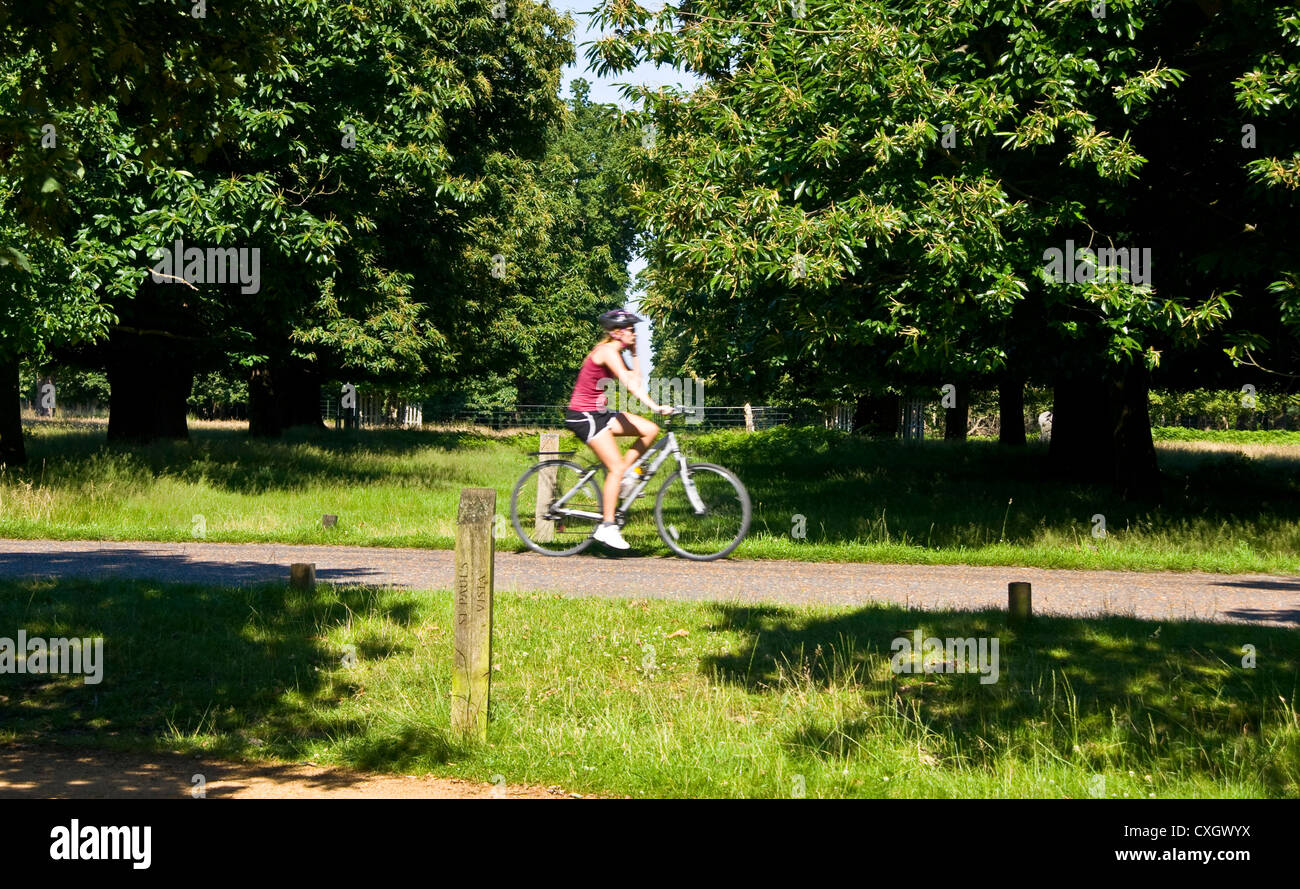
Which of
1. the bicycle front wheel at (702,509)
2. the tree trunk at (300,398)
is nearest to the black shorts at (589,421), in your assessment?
the bicycle front wheel at (702,509)

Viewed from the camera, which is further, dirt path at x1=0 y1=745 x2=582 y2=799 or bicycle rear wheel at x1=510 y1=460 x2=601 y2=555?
bicycle rear wheel at x1=510 y1=460 x2=601 y2=555

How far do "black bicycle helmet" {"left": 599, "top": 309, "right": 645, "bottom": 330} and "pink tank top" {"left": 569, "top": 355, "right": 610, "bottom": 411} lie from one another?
0.40 meters

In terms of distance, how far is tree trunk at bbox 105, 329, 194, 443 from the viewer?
23578 millimetres

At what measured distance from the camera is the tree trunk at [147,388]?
23.6 metres

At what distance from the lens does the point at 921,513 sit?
55.9 feet

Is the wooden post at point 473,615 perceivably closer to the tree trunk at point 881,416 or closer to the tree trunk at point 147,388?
the tree trunk at point 147,388

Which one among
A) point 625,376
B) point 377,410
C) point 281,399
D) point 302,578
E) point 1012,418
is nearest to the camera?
point 302,578

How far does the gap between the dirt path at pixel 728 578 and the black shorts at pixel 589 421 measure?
1362mm

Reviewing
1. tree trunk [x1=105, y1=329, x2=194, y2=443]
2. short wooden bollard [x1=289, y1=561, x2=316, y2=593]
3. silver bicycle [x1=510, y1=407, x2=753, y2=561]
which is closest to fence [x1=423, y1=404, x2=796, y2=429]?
tree trunk [x1=105, y1=329, x2=194, y2=443]

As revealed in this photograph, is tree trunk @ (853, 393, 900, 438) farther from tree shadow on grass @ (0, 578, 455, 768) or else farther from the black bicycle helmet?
tree shadow on grass @ (0, 578, 455, 768)

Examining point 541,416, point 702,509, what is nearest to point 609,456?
point 702,509

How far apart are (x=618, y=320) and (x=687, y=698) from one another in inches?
196

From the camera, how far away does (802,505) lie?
18.2m

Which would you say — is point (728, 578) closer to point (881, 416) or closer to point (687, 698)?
point (687, 698)
